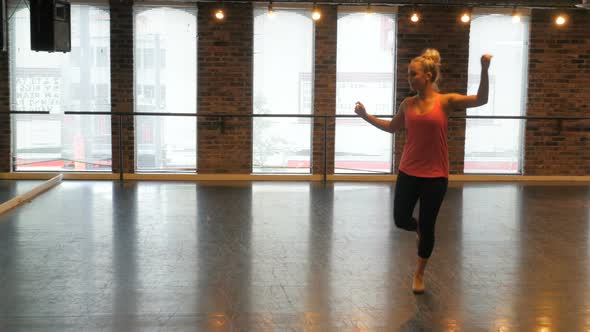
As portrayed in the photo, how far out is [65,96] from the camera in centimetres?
1002

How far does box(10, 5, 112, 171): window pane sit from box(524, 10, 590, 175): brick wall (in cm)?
621

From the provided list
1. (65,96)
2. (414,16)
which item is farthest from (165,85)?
(414,16)

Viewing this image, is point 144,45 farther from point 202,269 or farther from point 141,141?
point 202,269

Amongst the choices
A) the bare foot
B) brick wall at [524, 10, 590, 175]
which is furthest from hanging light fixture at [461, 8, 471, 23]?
the bare foot

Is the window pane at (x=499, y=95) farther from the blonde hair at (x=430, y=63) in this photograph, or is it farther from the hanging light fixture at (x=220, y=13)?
the blonde hair at (x=430, y=63)

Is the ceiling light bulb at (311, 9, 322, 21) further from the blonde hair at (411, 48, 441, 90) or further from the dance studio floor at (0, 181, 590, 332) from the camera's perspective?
the blonde hair at (411, 48, 441, 90)

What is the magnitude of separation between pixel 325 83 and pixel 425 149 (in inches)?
244

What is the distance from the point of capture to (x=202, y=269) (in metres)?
4.70

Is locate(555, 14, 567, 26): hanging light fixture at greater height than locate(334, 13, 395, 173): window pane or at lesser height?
greater

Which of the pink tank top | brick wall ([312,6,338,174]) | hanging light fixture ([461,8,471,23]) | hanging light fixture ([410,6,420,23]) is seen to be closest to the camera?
the pink tank top

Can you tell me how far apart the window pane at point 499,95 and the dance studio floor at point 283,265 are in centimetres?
229

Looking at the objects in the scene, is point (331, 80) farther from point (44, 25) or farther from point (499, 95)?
point (44, 25)

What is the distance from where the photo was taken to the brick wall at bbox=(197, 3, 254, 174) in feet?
32.4

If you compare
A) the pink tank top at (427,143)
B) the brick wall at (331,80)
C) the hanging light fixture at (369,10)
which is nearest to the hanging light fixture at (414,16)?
the brick wall at (331,80)
